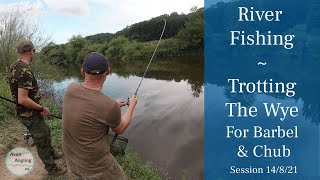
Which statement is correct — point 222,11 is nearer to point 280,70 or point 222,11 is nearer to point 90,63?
point 280,70

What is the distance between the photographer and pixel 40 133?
5.05 m

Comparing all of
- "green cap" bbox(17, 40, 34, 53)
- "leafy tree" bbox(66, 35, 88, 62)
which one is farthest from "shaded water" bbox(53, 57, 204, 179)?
"leafy tree" bbox(66, 35, 88, 62)

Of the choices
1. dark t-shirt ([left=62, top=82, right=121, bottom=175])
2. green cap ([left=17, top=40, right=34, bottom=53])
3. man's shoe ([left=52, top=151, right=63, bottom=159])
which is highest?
green cap ([left=17, top=40, right=34, bottom=53])

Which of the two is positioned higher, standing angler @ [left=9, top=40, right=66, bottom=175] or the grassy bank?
standing angler @ [left=9, top=40, right=66, bottom=175]

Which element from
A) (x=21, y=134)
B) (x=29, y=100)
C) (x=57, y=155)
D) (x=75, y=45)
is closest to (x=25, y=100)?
(x=29, y=100)

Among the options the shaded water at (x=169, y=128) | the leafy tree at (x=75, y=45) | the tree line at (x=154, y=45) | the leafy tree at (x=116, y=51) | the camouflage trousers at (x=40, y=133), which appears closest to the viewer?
the camouflage trousers at (x=40, y=133)

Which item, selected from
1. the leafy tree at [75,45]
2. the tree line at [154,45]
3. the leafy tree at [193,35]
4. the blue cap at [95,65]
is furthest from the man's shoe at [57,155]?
the leafy tree at [75,45]

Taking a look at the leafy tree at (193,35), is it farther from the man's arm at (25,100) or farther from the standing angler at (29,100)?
the man's arm at (25,100)

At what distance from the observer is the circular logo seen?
221 inches

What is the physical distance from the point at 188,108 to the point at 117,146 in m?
12.7

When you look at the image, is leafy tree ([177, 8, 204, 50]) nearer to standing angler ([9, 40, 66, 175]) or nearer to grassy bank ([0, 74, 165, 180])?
grassy bank ([0, 74, 165, 180])

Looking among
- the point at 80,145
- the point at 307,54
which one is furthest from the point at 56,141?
the point at 307,54

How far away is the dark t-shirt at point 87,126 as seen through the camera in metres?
2.98

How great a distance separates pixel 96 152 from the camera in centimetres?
315
